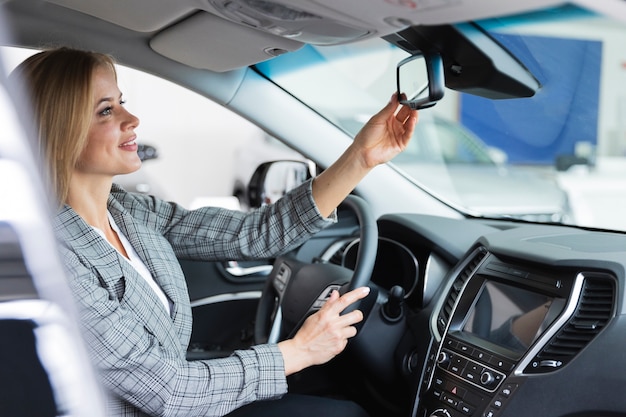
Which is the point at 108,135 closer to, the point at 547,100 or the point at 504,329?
the point at 504,329

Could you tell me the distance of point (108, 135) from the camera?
1.63 metres

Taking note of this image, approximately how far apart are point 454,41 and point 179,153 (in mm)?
7773

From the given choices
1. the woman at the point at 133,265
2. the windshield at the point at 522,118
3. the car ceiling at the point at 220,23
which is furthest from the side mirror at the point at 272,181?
the woman at the point at 133,265

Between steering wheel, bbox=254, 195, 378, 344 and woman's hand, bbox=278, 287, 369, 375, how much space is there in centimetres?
17

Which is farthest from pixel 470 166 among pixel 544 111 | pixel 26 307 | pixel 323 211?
pixel 26 307

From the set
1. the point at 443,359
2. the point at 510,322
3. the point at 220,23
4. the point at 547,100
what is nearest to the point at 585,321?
the point at 510,322

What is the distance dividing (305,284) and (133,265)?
0.53 meters

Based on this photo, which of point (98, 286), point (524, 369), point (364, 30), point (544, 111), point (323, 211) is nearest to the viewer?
point (364, 30)

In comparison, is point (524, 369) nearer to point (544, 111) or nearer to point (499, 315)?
point (499, 315)

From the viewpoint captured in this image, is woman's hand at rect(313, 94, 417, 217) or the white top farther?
woman's hand at rect(313, 94, 417, 217)

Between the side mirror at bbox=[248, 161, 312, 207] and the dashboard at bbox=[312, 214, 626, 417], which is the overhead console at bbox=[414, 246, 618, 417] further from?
the side mirror at bbox=[248, 161, 312, 207]

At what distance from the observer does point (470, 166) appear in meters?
5.11

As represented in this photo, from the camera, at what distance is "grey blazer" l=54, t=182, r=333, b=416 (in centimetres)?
137

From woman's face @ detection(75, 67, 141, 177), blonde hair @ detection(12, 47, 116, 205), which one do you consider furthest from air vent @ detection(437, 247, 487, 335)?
blonde hair @ detection(12, 47, 116, 205)
